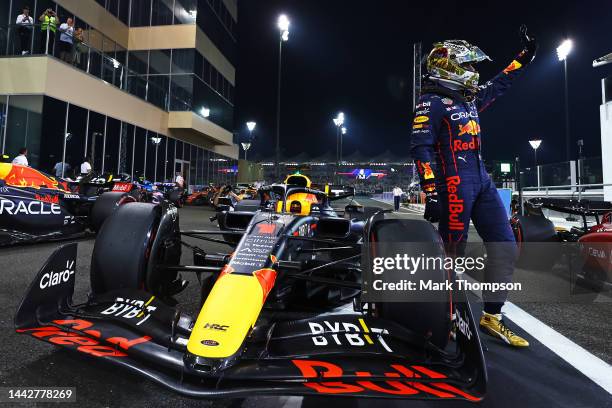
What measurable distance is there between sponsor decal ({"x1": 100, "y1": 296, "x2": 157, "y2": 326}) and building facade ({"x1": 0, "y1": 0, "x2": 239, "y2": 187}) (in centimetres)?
1162

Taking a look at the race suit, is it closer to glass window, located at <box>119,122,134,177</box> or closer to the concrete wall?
the concrete wall

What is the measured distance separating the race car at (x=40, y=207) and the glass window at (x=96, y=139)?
8.45 meters

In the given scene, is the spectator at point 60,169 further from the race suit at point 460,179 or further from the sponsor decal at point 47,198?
the race suit at point 460,179

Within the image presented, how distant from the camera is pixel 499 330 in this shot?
2115 mm

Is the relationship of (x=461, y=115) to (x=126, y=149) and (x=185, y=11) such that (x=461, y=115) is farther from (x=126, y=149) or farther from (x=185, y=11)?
(x=185, y=11)

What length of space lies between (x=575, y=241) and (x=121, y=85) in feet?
51.8

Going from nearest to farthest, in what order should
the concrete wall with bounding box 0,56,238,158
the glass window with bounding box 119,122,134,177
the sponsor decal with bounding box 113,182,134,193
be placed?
the sponsor decal with bounding box 113,182,134,193 < the concrete wall with bounding box 0,56,238,158 < the glass window with bounding box 119,122,134,177

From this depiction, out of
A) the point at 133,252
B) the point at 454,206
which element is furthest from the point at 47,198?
the point at 454,206

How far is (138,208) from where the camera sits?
2.21 m

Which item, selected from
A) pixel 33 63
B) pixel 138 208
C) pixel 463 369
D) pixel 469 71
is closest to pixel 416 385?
pixel 463 369

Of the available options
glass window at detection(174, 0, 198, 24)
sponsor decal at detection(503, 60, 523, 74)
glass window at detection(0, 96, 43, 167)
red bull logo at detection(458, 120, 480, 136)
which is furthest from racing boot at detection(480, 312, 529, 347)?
glass window at detection(174, 0, 198, 24)

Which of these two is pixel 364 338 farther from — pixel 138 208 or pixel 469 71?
pixel 469 71

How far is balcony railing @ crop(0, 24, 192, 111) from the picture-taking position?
10898 mm

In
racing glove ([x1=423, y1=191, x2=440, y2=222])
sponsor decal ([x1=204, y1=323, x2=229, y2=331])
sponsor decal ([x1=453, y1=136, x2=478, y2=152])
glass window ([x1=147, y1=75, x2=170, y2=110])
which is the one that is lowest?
sponsor decal ([x1=204, y1=323, x2=229, y2=331])
